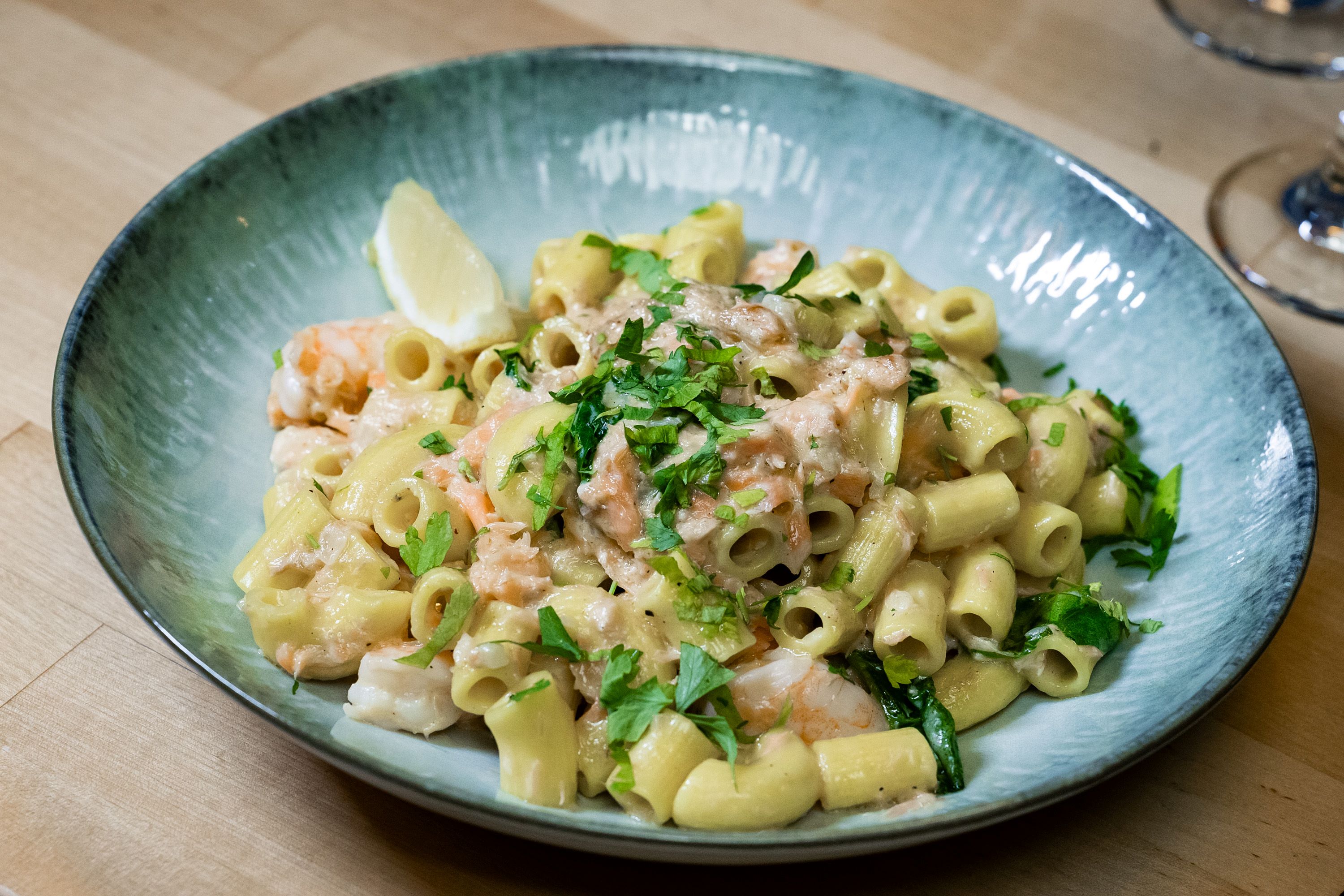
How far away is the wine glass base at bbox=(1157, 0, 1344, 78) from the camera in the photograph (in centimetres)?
384

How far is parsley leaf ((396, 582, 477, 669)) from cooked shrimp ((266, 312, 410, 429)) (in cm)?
66

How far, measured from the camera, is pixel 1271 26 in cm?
398

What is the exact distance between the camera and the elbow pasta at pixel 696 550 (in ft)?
5.97

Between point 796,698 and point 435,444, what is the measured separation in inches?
32.9

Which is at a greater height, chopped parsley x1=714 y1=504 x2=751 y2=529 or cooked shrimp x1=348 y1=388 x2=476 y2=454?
chopped parsley x1=714 y1=504 x2=751 y2=529

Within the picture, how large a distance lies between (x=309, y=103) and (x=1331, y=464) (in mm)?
2529

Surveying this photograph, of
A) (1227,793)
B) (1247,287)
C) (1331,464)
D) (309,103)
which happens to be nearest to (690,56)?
(309,103)

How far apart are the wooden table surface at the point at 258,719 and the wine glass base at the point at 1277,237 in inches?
2.4

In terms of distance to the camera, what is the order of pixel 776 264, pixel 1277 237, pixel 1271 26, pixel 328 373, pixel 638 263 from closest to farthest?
pixel 328 373 < pixel 638 263 < pixel 776 264 < pixel 1277 237 < pixel 1271 26

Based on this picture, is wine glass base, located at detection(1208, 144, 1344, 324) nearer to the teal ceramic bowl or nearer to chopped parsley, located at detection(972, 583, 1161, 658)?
the teal ceramic bowl

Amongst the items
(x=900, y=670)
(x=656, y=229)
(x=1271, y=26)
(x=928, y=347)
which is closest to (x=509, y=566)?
(x=900, y=670)

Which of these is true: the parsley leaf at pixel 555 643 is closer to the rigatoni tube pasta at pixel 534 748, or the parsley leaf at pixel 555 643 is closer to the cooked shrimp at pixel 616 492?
the rigatoni tube pasta at pixel 534 748

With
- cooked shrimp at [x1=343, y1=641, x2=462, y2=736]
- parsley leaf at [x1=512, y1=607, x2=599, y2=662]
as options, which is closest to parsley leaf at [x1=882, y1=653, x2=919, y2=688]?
parsley leaf at [x1=512, y1=607, x2=599, y2=662]

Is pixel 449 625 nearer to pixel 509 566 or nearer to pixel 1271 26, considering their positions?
pixel 509 566
